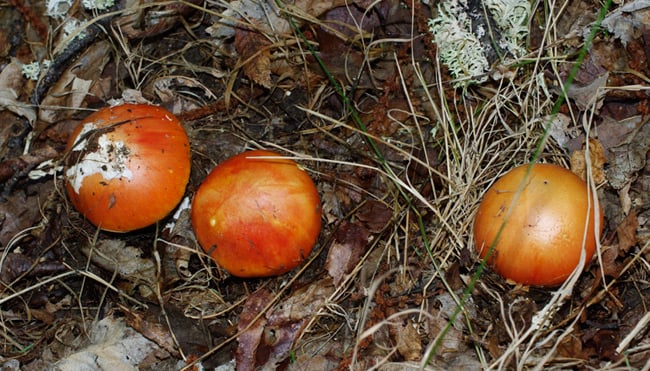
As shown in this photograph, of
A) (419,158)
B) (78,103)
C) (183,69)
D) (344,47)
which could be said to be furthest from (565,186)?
(78,103)

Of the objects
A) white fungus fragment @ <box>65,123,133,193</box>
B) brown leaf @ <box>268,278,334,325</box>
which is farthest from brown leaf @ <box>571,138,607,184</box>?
white fungus fragment @ <box>65,123,133,193</box>

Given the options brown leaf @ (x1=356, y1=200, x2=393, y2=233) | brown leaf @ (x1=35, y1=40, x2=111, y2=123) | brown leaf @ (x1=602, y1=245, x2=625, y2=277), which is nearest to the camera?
brown leaf @ (x1=602, y1=245, x2=625, y2=277)

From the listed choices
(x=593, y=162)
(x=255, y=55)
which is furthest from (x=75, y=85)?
(x=593, y=162)

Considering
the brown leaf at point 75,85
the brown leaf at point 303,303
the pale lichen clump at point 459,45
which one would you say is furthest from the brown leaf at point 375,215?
the brown leaf at point 75,85

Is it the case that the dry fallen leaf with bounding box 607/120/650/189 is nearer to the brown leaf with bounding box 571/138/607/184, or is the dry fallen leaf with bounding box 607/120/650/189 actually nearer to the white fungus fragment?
the brown leaf with bounding box 571/138/607/184

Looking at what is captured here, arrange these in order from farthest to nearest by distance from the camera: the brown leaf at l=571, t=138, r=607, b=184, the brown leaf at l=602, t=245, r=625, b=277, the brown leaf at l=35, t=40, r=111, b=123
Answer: the brown leaf at l=35, t=40, r=111, b=123 → the brown leaf at l=571, t=138, r=607, b=184 → the brown leaf at l=602, t=245, r=625, b=277

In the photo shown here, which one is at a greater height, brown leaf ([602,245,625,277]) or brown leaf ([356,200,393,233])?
brown leaf ([602,245,625,277])
